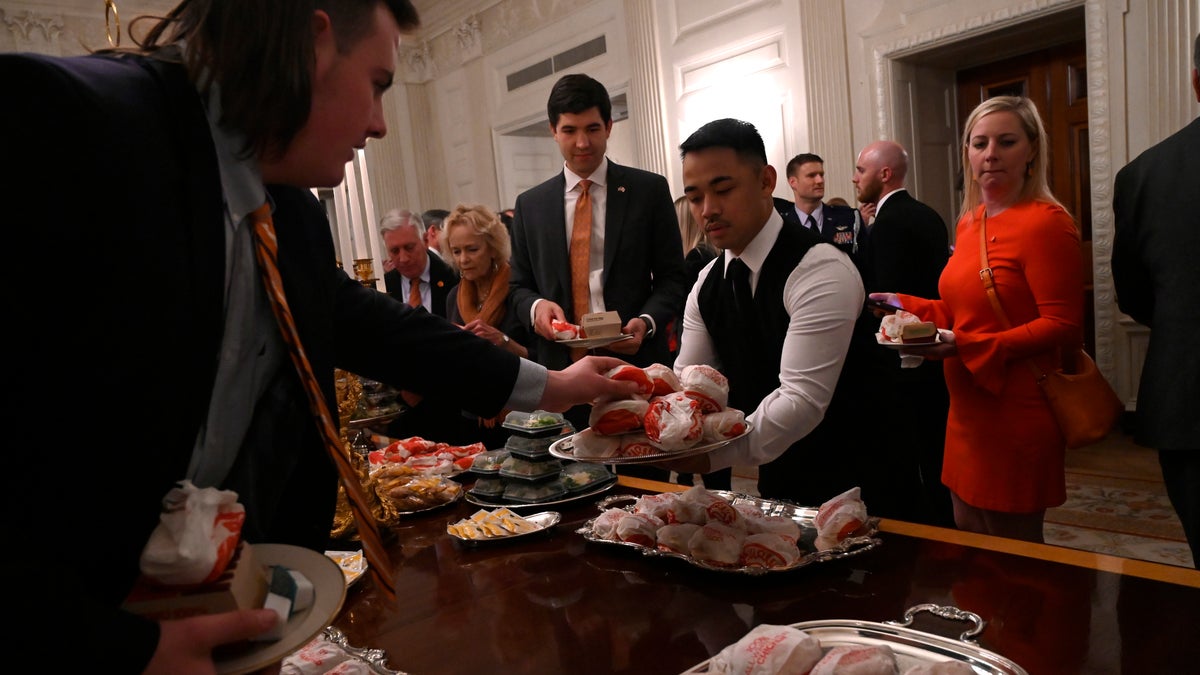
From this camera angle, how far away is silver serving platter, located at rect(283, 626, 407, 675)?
108cm

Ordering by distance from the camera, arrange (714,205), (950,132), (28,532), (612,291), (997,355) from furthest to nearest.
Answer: (950,132)
(612,291)
(997,355)
(714,205)
(28,532)

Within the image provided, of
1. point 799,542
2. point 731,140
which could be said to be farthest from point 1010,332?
point 799,542

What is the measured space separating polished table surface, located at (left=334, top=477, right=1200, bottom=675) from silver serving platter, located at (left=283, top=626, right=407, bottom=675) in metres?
0.02

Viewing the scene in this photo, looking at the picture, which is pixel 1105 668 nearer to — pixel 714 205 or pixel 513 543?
pixel 513 543

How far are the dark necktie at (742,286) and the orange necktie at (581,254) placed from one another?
3.33 feet

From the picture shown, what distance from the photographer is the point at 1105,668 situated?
3.02 ft

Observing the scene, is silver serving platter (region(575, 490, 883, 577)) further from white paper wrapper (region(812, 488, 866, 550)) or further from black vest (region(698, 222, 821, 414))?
black vest (region(698, 222, 821, 414))

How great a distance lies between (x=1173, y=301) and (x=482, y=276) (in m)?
2.46

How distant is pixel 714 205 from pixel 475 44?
7966mm

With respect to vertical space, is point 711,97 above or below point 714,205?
above

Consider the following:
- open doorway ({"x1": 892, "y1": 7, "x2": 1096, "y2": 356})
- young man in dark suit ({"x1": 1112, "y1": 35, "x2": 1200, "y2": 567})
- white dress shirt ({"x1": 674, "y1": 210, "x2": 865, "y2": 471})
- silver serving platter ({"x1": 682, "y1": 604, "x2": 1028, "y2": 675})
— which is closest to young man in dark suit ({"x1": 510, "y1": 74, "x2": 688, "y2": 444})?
A: white dress shirt ({"x1": 674, "y1": 210, "x2": 865, "y2": 471})

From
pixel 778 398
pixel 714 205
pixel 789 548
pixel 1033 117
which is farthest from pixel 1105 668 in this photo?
pixel 1033 117

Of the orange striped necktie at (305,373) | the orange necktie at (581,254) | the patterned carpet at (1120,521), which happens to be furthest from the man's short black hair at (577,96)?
the patterned carpet at (1120,521)

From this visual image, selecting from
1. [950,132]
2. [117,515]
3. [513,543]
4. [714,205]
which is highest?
[950,132]
